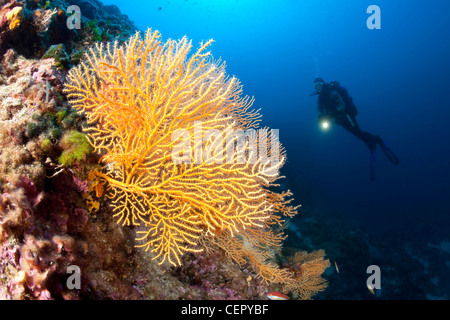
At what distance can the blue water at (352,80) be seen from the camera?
42.1 metres

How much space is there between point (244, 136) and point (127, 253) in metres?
2.70

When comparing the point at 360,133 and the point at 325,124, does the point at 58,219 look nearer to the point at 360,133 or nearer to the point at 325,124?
the point at 325,124

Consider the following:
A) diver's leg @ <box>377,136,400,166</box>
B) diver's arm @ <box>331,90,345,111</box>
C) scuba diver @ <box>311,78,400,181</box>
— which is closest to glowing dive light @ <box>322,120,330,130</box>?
scuba diver @ <box>311,78,400,181</box>

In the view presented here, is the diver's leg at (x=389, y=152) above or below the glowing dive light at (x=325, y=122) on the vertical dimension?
below

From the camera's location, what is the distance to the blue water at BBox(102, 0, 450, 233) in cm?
4212

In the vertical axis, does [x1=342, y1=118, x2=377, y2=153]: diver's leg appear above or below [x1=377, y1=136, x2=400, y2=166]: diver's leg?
above

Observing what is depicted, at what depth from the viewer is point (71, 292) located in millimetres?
2125

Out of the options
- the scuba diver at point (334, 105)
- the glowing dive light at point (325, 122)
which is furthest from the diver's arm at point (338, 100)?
the glowing dive light at point (325, 122)

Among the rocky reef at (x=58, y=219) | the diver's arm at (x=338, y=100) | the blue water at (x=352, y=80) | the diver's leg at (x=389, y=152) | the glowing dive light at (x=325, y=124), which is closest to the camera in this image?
the rocky reef at (x=58, y=219)

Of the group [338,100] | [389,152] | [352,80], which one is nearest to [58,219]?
[338,100]

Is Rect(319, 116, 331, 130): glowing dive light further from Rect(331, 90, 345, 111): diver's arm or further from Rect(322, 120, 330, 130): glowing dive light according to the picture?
Rect(331, 90, 345, 111): diver's arm

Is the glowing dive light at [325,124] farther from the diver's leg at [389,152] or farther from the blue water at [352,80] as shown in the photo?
the blue water at [352,80]
